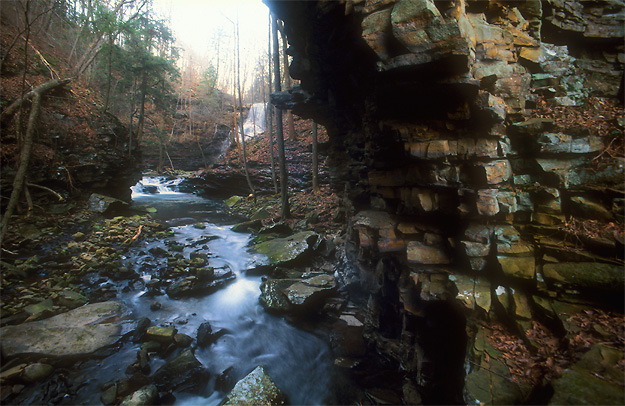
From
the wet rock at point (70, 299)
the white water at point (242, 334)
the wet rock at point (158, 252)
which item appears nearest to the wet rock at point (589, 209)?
the white water at point (242, 334)

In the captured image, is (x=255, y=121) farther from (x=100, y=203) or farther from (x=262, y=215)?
(x=100, y=203)

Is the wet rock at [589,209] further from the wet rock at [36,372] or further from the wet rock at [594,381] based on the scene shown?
the wet rock at [36,372]

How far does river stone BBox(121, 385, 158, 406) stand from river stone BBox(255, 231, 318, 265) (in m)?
5.41

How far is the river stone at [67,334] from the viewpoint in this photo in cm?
514

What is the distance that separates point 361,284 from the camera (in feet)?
25.4

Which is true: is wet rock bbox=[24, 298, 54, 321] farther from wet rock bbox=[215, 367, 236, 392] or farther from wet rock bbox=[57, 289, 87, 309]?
wet rock bbox=[215, 367, 236, 392]

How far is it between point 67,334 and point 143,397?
A: 274 cm

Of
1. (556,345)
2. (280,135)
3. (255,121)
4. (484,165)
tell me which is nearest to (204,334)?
(556,345)

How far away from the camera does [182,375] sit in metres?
5.33

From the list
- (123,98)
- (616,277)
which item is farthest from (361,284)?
(123,98)

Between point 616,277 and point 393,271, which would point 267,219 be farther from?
point 616,277

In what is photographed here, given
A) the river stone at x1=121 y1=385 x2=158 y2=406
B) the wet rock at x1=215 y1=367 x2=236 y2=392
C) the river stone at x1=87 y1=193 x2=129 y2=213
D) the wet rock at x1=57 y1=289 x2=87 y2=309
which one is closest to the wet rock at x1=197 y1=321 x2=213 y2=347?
the wet rock at x1=215 y1=367 x2=236 y2=392

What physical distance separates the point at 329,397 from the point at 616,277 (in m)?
5.34

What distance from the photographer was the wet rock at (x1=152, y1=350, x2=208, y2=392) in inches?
202
